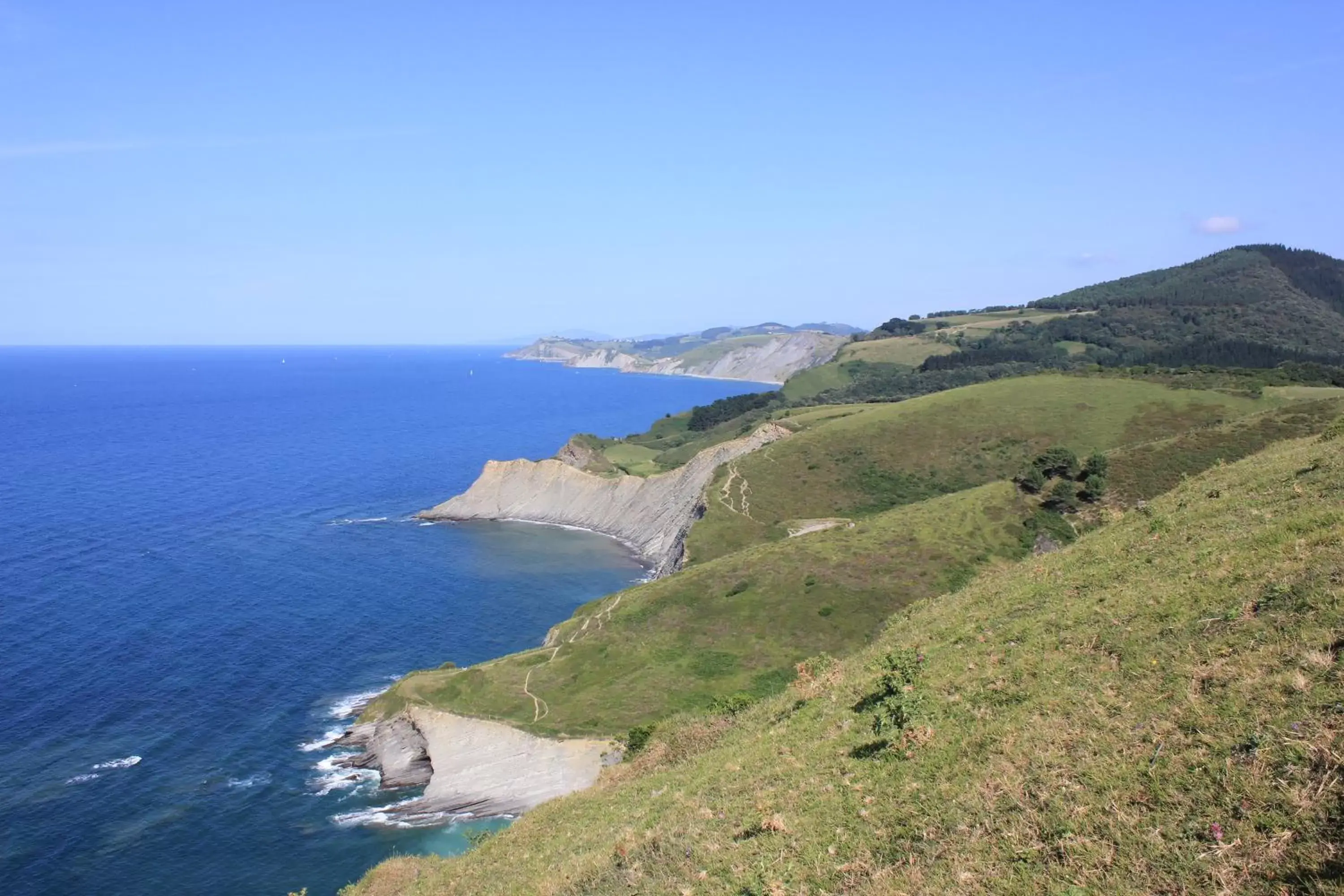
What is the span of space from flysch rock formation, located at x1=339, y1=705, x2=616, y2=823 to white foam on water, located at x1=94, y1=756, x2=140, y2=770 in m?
13.4

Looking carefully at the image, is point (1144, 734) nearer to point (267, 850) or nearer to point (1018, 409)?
point (267, 850)

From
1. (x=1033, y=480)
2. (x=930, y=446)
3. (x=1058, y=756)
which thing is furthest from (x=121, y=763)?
(x=930, y=446)

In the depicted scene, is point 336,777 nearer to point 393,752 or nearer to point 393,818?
point 393,752

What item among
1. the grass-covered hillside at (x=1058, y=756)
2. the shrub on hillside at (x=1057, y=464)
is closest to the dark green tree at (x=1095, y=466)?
the shrub on hillside at (x=1057, y=464)

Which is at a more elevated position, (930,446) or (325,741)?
(930,446)

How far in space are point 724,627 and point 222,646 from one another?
48.1m

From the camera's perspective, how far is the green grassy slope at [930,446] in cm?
9625

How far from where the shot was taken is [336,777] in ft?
181

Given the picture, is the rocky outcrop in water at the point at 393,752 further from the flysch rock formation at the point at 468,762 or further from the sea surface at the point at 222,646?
the sea surface at the point at 222,646

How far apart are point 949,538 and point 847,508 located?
29.3 m

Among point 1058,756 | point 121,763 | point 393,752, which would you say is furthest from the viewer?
point 393,752

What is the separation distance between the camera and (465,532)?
125 m

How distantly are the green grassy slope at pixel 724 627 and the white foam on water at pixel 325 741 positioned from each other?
106 inches

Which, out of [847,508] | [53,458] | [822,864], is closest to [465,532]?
[847,508]
